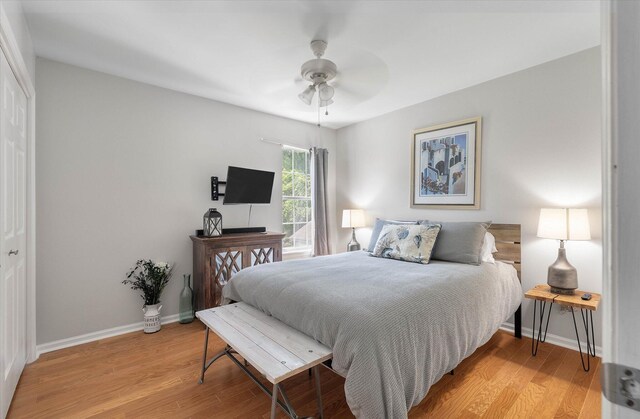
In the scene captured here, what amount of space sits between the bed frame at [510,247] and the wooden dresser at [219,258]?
7.91ft

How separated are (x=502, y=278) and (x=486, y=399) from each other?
1.00 meters

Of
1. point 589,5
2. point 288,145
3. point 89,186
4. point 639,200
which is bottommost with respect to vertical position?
point 639,200

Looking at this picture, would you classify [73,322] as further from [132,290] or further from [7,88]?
[7,88]

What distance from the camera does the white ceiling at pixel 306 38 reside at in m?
1.99

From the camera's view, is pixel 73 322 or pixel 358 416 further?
pixel 73 322

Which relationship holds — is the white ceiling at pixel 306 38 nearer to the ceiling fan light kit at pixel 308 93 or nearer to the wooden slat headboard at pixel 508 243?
the ceiling fan light kit at pixel 308 93

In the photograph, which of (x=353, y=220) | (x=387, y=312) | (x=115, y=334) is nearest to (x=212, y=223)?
(x=115, y=334)

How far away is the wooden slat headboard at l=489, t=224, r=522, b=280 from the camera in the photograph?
9.46ft

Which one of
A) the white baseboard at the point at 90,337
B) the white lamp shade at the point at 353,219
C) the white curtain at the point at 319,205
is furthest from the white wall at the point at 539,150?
the white baseboard at the point at 90,337

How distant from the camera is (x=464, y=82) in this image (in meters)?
3.12

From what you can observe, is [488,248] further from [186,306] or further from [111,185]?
[111,185]

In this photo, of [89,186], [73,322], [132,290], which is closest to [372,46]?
[89,186]

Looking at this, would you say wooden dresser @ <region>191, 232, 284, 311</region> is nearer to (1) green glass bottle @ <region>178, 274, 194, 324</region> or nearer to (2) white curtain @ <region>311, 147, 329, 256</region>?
(1) green glass bottle @ <region>178, 274, 194, 324</region>

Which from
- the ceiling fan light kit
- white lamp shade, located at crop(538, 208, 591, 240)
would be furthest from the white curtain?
white lamp shade, located at crop(538, 208, 591, 240)
